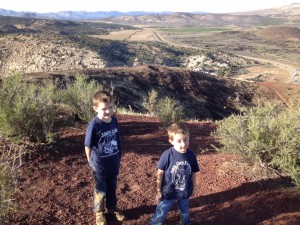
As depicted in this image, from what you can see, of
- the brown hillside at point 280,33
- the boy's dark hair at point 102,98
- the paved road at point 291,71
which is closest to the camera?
the boy's dark hair at point 102,98

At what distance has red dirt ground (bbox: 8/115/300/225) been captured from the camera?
428 cm

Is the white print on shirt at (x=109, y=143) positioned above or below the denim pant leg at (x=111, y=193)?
above

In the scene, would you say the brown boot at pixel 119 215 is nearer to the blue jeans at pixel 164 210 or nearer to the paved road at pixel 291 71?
the blue jeans at pixel 164 210

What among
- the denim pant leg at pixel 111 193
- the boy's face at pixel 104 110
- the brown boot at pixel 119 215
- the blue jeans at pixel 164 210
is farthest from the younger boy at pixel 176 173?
the boy's face at pixel 104 110

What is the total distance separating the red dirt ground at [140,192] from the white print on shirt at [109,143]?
0.87 metres

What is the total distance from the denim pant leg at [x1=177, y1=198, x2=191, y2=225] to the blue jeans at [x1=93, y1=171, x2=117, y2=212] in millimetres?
840

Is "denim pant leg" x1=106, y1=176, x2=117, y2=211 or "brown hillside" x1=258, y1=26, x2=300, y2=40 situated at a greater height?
"denim pant leg" x1=106, y1=176, x2=117, y2=211

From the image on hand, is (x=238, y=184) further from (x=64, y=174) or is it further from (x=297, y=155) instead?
(x=64, y=174)

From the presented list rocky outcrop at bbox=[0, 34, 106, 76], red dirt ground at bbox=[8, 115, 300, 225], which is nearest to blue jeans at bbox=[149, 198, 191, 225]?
red dirt ground at bbox=[8, 115, 300, 225]

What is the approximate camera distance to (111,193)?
4238 mm

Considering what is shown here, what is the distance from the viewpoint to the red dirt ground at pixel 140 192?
428 centimetres

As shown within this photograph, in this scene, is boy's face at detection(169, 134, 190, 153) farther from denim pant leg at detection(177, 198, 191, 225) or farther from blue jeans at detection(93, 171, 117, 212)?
blue jeans at detection(93, 171, 117, 212)

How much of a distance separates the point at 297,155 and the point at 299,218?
987 millimetres

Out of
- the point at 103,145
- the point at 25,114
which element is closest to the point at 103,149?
the point at 103,145
